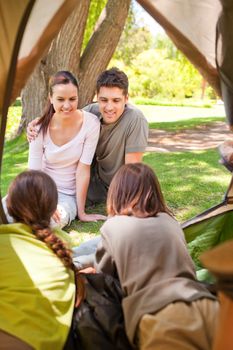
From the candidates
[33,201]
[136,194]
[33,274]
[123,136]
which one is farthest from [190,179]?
[33,274]

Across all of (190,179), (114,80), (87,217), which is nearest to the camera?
(114,80)

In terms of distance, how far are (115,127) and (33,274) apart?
1.76 metres

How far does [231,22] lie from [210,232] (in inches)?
42.3

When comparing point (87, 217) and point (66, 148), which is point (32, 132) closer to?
point (66, 148)

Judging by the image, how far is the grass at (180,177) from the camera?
151 inches

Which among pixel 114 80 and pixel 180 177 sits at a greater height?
pixel 114 80

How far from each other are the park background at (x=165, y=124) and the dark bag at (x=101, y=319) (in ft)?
4.31

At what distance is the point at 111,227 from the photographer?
1828mm

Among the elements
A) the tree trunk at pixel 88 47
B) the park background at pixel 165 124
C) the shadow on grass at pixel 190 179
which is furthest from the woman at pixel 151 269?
the tree trunk at pixel 88 47

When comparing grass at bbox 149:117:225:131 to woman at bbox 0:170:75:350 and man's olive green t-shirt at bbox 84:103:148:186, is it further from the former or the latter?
woman at bbox 0:170:75:350

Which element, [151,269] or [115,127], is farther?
[115,127]

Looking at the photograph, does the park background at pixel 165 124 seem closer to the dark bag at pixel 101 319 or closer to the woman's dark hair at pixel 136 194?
the woman's dark hair at pixel 136 194

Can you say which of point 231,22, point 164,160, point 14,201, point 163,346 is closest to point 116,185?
point 14,201

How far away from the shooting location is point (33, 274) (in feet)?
5.52
